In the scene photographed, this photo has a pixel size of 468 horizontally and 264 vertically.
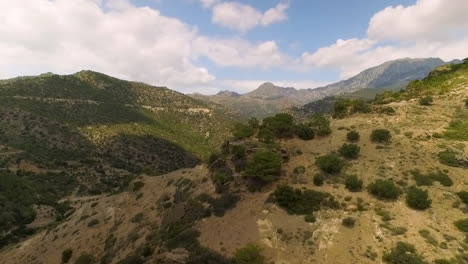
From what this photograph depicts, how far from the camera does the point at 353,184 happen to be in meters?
31.8

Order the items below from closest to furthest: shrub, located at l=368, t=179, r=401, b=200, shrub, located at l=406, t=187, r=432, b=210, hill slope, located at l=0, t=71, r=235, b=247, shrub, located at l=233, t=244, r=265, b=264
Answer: shrub, located at l=233, t=244, r=265, b=264, shrub, located at l=406, t=187, r=432, b=210, shrub, located at l=368, t=179, r=401, b=200, hill slope, located at l=0, t=71, r=235, b=247

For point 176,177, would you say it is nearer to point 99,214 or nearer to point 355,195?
point 99,214

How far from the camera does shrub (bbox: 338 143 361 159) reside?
37188mm

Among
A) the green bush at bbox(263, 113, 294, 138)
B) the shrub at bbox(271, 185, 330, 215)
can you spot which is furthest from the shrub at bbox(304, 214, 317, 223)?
the green bush at bbox(263, 113, 294, 138)

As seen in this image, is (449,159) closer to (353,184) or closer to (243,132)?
(353,184)

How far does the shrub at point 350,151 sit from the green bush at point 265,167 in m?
7.11

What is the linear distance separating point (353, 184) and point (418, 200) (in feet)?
17.3

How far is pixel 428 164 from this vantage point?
34.8 metres

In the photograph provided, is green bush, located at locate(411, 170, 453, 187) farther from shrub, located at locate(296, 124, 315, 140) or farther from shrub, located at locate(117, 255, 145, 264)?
shrub, located at locate(117, 255, 145, 264)

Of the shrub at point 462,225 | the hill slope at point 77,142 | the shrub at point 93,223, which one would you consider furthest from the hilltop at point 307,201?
the hill slope at point 77,142

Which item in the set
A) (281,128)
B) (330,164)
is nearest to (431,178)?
(330,164)

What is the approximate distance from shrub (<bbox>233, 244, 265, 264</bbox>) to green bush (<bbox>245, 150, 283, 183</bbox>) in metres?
9.49

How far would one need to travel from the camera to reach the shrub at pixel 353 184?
31766mm

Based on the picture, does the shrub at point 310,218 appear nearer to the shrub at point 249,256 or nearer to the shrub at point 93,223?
the shrub at point 249,256
